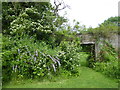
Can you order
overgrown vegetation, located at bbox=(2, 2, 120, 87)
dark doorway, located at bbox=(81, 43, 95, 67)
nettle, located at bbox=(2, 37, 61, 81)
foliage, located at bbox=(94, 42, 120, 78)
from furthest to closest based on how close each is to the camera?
dark doorway, located at bbox=(81, 43, 95, 67), foliage, located at bbox=(94, 42, 120, 78), overgrown vegetation, located at bbox=(2, 2, 120, 87), nettle, located at bbox=(2, 37, 61, 81)

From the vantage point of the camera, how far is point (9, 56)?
3807 mm

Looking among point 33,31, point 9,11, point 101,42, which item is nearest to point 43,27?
point 33,31

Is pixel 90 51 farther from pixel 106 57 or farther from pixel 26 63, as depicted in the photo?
pixel 26 63

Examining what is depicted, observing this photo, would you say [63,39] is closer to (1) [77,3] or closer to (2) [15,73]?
(1) [77,3]

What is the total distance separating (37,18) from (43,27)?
71cm

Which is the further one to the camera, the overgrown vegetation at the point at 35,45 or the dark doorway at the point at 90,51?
Answer: the dark doorway at the point at 90,51

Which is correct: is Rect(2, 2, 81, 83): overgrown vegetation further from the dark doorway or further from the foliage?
the foliage

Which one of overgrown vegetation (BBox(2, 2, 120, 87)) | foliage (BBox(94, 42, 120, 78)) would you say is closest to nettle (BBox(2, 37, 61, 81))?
overgrown vegetation (BBox(2, 2, 120, 87))

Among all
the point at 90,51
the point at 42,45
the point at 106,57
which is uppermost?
the point at 42,45

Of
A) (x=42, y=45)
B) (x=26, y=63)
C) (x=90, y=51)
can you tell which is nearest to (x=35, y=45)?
(x=42, y=45)

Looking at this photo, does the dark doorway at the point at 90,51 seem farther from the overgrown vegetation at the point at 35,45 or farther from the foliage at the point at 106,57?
the overgrown vegetation at the point at 35,45

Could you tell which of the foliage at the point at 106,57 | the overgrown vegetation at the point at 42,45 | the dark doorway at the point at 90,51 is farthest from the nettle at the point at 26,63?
the dark doorway at the point at 90,51

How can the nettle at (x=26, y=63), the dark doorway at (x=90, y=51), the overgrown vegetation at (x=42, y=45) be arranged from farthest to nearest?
the dark doorway at (x=90, y=51) < the overgrown vegetation at (x=42, y=45) < the nettle at (x=26, y=63)

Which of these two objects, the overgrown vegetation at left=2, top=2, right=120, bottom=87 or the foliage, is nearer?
the overgrown vegetation at left=2, top=2, right=120, bottom=87
